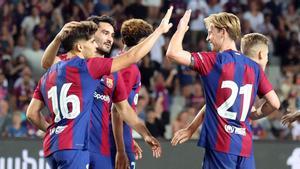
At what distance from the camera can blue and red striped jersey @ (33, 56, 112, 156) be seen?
27.1ft

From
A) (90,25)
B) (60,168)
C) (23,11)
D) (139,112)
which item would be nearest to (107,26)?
(90,25)

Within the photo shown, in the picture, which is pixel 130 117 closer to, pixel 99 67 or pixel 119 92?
pixel 119 92

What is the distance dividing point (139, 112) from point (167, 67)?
2351 mm

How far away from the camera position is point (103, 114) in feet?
31.1

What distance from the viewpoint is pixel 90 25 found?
27.9 ft

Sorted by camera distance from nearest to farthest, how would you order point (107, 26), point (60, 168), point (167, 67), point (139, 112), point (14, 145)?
1. point (60, 168)
2. point (107, 26)
3. point (14, 145)
4. point (139, 112)
5. point (167, 67)

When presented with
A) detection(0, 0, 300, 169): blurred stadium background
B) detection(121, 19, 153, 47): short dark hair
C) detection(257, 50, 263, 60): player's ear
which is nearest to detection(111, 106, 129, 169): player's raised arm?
detection(121, 19, 153, 47): short dark hair

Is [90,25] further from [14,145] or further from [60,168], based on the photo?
[14,145]

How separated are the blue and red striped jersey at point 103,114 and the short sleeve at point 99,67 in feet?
3.33

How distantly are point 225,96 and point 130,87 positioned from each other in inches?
54.8

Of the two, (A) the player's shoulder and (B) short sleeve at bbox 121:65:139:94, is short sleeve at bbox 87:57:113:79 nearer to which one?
(A) the player's shoulder

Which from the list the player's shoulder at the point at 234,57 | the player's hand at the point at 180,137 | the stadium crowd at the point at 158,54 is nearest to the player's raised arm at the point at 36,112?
the player's hand at the point at 180,137

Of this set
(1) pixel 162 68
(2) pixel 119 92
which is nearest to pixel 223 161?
(2) pixel 119 92

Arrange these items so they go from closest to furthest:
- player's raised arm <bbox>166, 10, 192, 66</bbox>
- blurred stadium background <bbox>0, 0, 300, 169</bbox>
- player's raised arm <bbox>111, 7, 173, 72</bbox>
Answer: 1. player's raised arm <bbox>111, 7, 173, 72</bbox>
2. player's raised arm <bbox>166, 10, 192, 66</bbox>
3. blurred stadium background <bbox>0, 0, 300, 169</bbox>
